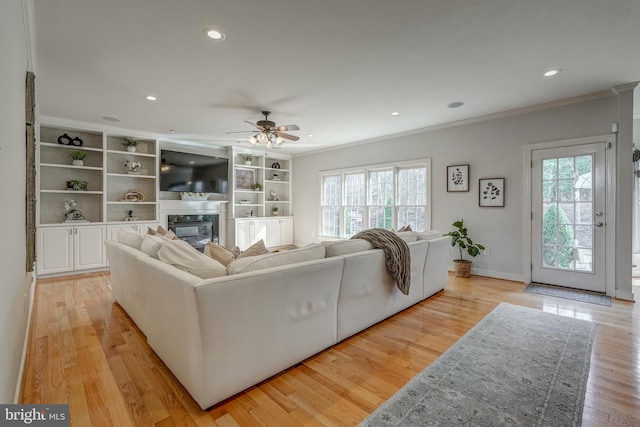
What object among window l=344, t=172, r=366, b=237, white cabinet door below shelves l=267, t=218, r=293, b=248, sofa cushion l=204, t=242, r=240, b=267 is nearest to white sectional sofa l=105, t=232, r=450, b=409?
sofa cushion l=204, t=242, r=240, b=267

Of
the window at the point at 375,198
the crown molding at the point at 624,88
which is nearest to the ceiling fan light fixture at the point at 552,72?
the crown molding at the point at 624,88

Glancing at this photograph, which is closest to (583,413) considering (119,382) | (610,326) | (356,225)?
(610,326)

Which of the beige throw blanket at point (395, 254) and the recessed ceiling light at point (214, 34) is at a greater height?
the recessed ceiling light at point (214, 34)

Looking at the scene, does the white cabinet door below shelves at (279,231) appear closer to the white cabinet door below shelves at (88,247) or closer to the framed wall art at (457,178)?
the white cabinet door below shelves at (88,247)

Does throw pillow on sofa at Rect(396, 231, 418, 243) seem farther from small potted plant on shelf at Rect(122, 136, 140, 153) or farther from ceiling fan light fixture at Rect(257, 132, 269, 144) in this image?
small potted plant on shelf at Rect(122, 136, 140, 153)

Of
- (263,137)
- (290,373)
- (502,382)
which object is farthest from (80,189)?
(502,382)

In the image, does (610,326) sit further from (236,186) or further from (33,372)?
(236,186)

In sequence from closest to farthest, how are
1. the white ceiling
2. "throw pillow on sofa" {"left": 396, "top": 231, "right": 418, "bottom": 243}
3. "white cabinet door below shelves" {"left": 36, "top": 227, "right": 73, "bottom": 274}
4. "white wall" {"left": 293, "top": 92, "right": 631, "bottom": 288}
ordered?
the white ceiling → "throw pillow on sofa" {"left": 396, "top": 231, "right": 418, "bottom": 243} → "white wall" {"left": 293, "top": 92, "right": 631, "bottom": 288} → "white cabinet door below shelves" {"left": 36, "top": 227, "right": 73, "bottom": 274}

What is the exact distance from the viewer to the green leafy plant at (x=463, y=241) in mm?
4527

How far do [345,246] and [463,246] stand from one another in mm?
3025

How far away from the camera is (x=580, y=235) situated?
3879 millimetres

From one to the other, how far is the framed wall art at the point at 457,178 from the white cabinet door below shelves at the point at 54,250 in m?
6.45

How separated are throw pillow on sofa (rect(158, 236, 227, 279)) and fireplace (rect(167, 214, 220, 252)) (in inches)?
171

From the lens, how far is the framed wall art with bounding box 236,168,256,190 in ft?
23.3
